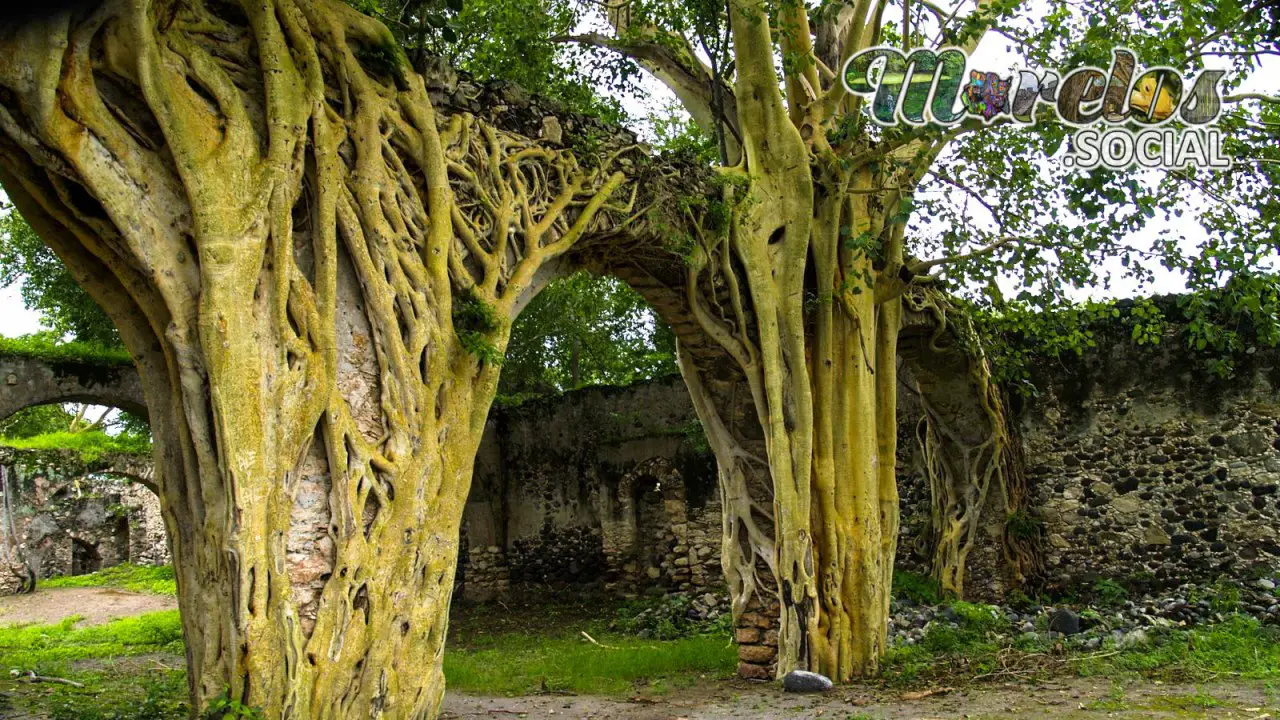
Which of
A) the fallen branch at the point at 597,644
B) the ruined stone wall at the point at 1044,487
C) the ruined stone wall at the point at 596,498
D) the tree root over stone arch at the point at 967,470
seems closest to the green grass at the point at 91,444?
the ruined stone wall at the point at 596,498

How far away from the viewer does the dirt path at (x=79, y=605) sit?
13820 mm

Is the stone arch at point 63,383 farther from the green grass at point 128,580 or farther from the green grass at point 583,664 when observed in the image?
the green grass at point 128,580

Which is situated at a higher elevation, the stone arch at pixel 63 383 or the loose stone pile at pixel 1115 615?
the stone arch at pixel 63 383

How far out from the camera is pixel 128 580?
1783 centimetres

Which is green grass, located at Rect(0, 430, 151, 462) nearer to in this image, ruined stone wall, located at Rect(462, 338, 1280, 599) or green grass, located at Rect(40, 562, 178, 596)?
green grass, located at Rect(40, 562, 178, 596)

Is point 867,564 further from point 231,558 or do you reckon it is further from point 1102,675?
point 231,558

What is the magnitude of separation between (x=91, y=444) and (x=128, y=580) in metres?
3.97

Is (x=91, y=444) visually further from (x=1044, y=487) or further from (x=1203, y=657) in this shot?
(x=1203, y=657)

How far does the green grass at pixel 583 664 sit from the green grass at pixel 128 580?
30.0ft

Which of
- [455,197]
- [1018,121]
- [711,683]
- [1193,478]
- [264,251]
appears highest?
[1018,121]

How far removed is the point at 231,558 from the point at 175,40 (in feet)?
7.46

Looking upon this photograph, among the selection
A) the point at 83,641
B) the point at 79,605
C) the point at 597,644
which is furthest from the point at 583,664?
the point at 79,605

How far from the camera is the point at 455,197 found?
18.2 feet

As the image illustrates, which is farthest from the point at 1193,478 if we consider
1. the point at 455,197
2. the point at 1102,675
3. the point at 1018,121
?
the point at 455,197
